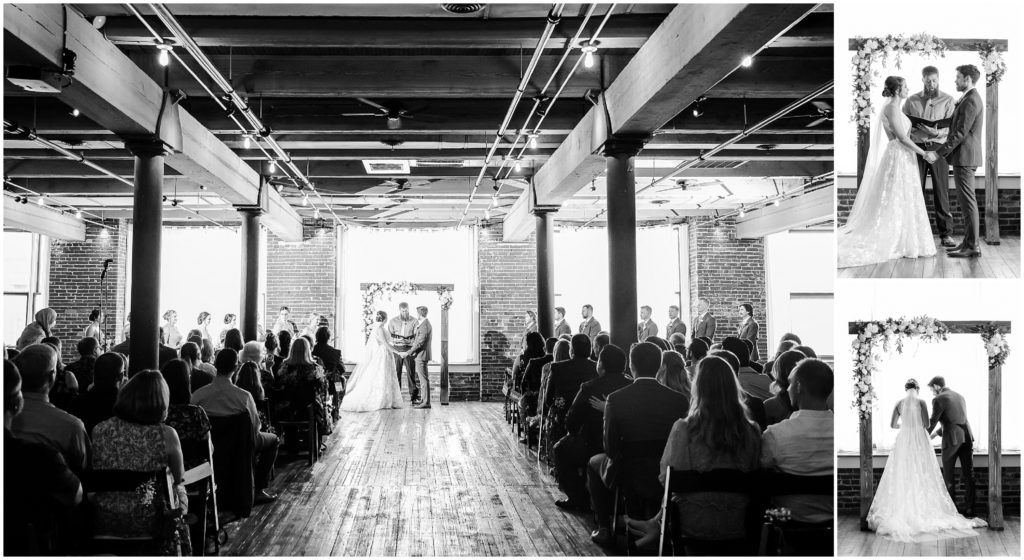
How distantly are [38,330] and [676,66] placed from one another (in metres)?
6.98

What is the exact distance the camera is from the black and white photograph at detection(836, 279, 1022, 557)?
10.5 ft

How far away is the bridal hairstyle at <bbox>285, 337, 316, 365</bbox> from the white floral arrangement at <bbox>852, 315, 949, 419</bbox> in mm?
5312

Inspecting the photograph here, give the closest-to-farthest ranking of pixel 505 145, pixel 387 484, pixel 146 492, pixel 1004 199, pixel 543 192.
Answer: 1. pixel 1004 199
2. pixel 146 492
3. pixel 387 484
4. pixel 505 145
5. pixel 543 192

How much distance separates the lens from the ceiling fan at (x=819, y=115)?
8.07 metres

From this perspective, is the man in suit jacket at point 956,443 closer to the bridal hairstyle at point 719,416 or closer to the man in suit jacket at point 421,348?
the bridal hairstyle at point 719,416

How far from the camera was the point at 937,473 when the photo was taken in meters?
6.93

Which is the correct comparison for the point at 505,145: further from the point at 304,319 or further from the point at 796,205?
the point at 304,319

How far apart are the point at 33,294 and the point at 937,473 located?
15.9 m

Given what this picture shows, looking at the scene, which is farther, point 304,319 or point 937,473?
point 304,319

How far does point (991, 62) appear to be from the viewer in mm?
3199

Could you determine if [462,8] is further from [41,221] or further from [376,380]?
[41,221]

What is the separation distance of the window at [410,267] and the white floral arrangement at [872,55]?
13.0 m

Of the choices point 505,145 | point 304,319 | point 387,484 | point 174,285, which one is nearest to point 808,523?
point 387,484

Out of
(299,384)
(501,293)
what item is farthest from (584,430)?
(501,293)
